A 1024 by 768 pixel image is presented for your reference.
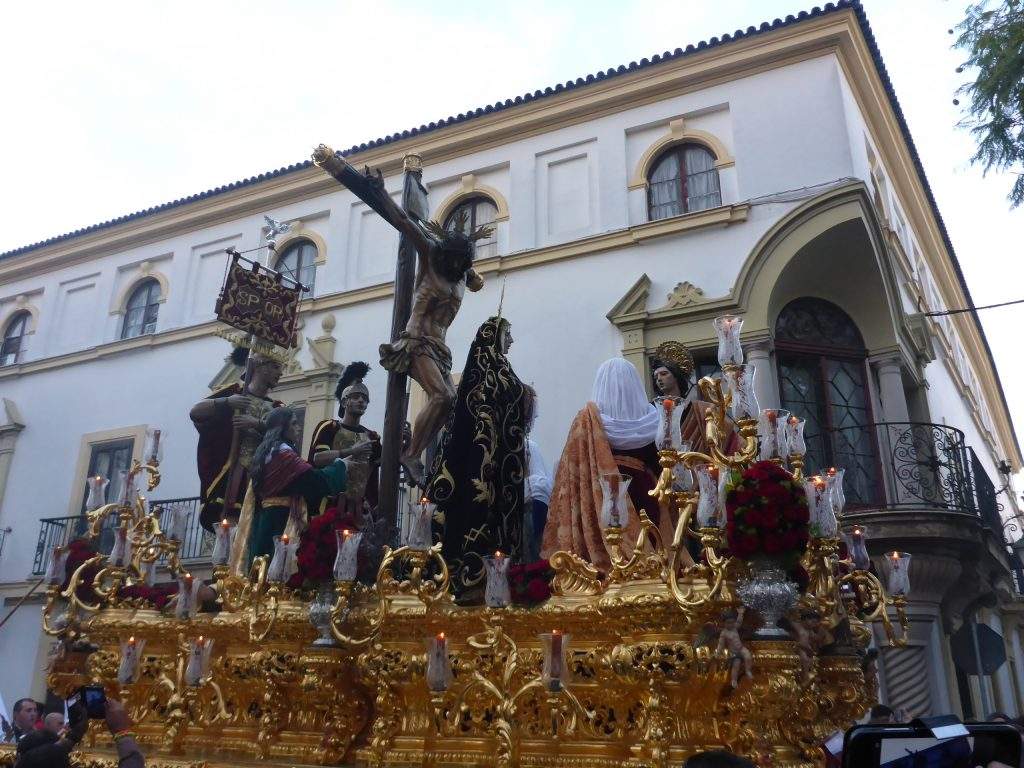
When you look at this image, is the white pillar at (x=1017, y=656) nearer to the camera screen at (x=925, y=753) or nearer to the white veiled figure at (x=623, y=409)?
the white veiled figure at (x=623, y=409)

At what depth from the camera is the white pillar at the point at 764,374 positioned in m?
11.8

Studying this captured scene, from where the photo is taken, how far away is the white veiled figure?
18.4 feet

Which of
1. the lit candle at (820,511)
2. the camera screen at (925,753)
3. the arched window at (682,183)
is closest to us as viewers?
the camera screen at (925,753)

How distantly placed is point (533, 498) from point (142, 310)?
1507cm

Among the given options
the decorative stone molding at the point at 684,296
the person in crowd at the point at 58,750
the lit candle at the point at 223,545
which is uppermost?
the decorative stone molding at the point at 684,296

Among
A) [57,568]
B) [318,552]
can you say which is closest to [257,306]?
[57,568]

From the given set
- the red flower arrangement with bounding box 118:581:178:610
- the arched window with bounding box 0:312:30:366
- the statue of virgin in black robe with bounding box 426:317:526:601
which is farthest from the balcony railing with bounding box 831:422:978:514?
the arched window with bounding box 0:312:30:366

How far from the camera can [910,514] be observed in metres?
10.8

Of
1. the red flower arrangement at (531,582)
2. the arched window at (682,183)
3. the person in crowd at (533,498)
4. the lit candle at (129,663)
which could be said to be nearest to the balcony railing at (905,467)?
the arched window at (682,183)

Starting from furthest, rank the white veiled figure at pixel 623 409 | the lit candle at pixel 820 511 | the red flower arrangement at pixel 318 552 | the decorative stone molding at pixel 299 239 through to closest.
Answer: the decorative stone molding at pixel 299 239 → the white veiled figure at pixel 623 409 → the red flower arrangement at pixel 318 552 → the lit candle at pixel 820 511

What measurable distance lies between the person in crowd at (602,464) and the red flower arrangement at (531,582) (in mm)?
492

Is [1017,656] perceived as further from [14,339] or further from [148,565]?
[14,339]

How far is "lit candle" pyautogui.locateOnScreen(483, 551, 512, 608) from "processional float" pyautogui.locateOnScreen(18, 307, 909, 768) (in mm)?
12

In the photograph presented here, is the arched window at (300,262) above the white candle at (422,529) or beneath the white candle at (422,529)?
above
